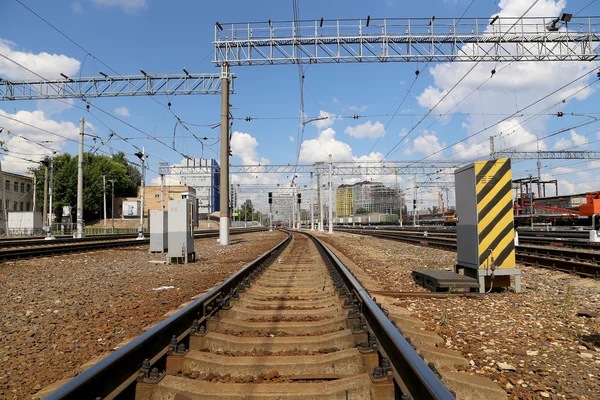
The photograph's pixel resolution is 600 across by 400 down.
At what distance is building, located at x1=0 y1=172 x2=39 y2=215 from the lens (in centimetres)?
6868

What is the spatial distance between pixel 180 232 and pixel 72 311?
737 cm

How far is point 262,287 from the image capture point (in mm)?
7965

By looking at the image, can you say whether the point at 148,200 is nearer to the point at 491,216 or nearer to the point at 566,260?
the point at 566,260

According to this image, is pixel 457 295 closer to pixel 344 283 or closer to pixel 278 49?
pixel 344 283

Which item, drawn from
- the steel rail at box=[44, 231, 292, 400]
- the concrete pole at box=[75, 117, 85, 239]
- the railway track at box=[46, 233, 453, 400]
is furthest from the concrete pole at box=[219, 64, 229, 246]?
the steel rail at box=[44, 231, 292, 400]

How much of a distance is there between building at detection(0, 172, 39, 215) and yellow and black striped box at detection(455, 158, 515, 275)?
239 feet

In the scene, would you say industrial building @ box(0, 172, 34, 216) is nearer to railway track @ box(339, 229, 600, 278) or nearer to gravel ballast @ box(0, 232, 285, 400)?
gravel ballast @ box(0, 232, 285, 400)

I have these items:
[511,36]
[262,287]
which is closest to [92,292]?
[262,287]

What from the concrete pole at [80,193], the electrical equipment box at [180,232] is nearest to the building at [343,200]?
the concrete pole at [80,193]

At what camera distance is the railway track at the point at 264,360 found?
304 centimetres

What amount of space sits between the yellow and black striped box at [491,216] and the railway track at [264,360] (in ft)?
9.73

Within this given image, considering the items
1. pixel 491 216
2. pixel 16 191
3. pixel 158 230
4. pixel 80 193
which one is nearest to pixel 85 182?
pixel 16 191

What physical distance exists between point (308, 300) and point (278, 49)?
684 inches

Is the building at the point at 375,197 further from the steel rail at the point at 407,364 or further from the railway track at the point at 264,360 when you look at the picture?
the steel rail at the point at 407,364
